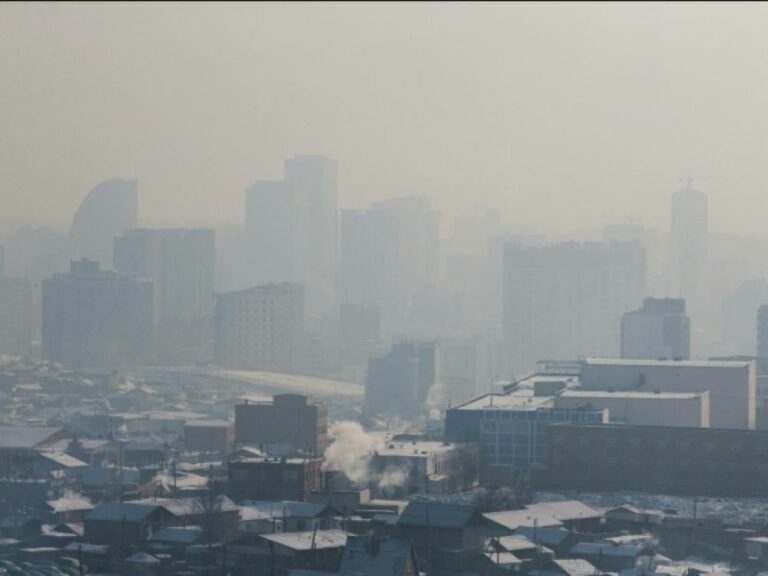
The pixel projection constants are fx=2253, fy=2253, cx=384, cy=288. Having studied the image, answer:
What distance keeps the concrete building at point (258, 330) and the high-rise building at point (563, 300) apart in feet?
16.4

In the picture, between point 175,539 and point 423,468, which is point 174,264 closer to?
point 423,468

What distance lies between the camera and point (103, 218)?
5650 cm

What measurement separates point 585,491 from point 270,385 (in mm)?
20407

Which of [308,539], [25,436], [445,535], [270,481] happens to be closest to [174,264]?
[25,436]

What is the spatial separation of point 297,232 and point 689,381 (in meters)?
41.4

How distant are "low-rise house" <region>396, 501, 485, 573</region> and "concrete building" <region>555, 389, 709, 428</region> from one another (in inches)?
278

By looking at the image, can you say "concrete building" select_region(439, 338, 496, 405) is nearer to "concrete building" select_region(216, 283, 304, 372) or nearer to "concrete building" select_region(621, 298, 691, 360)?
"concrete building" select_region(216, 283, 304, 372)

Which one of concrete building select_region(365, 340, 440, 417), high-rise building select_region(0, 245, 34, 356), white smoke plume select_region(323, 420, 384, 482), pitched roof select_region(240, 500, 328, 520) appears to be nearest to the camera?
pitched roof select_region(240, 500, 328, 520)


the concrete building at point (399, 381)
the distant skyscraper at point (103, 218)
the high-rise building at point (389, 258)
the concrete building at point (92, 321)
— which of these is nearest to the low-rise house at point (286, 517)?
the concrete building at point (399, 381)

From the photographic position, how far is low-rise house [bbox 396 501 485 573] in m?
14.4

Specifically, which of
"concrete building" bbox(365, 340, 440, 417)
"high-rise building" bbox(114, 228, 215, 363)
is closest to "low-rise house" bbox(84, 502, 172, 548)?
"concrete building" bbox(365, 340, 440, 417)

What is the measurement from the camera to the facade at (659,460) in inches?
789

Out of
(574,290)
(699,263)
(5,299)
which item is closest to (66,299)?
(5,299)

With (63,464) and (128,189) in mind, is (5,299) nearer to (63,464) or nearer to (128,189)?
(128,189)
